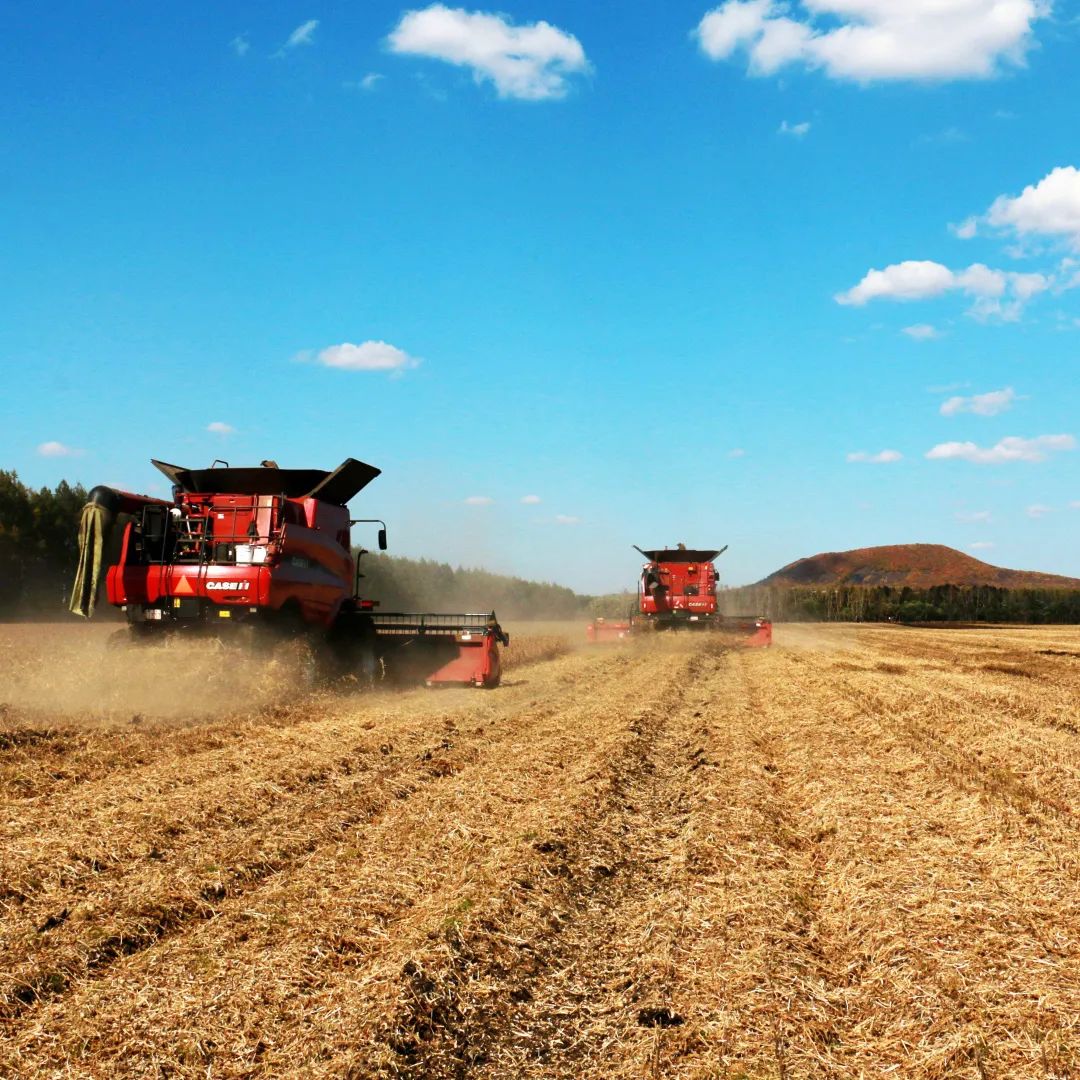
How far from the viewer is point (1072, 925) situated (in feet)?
15.9

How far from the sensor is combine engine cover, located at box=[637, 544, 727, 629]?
27672 millimetres

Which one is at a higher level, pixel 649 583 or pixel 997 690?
pixel 649 583

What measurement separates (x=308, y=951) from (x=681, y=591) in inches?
957

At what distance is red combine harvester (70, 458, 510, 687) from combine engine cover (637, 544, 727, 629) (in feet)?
47.9

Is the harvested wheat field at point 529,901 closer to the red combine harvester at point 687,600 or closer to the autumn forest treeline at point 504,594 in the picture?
the red combine harvester at point 687,600

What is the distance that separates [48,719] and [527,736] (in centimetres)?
501

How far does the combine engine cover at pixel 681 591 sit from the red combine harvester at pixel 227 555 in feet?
47.9

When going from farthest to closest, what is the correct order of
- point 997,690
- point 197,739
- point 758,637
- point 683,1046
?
point 758,637 → point 997,690 → point 197,739 → point 683,1046

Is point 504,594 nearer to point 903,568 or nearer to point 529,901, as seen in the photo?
point 903,568

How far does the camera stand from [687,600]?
1099 inches

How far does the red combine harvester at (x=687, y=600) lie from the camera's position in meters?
27.5

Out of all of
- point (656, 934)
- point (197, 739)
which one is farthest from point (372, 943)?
point (197, 739)

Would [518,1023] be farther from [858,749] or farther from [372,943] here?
[858,749]

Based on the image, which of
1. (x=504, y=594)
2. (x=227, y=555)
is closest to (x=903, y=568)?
(x=504, y=594)
